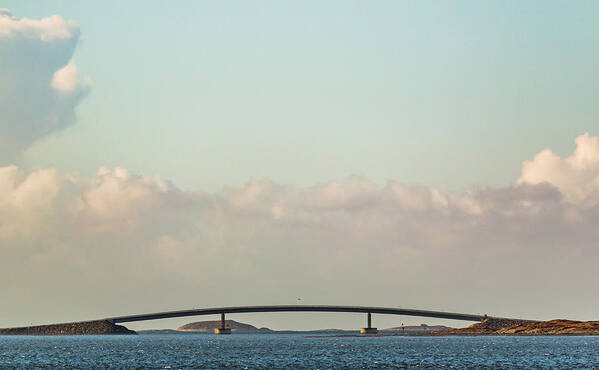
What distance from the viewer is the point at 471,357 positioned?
135 meters

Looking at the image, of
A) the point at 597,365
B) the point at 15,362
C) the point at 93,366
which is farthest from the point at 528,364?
the point at 15,362

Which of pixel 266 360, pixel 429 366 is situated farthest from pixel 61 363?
pixel 429 366

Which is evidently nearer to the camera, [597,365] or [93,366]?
[597,365]

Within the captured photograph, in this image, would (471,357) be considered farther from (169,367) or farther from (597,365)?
(169,367)

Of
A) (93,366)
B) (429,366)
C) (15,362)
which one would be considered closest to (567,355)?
(429,366)

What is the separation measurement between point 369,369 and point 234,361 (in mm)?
28518

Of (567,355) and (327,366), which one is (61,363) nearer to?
(327,366)

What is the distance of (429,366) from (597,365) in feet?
71.0

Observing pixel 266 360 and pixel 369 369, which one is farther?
pixel 266 360

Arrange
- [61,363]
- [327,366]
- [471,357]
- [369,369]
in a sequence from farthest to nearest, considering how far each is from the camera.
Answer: [471,357]
[61,363]
[327,366]
[369,369]

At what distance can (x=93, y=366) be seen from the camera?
11825 centimetres

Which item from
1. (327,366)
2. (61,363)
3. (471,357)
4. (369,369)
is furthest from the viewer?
(471,357)

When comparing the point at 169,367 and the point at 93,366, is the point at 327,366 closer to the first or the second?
the point at 169,367

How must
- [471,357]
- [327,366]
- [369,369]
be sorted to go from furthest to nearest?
[471,357]
[327,366]
[369,369]
